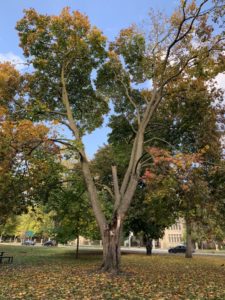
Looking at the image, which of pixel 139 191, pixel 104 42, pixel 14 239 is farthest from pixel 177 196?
pixel 14 239

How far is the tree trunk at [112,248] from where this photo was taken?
44.9 ft

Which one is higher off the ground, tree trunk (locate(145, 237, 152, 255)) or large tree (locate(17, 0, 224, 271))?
large tree (locate(17, 0, 224, 271))

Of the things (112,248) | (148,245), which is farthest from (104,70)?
(148,245)

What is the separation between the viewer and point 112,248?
13898mm

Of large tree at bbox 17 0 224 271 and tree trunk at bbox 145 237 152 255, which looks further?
tree trunk at bbox 145 237 152 255

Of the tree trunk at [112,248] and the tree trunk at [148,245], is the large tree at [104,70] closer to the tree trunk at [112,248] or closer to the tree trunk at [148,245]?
the tree trunk at [112,248]

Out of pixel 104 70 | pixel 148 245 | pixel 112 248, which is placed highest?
pixel 104 70

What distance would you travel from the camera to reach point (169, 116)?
844 inches

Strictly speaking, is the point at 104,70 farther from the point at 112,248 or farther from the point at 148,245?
the point at 148,245

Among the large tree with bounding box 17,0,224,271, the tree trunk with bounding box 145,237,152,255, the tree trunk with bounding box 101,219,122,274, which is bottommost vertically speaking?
the tree trunk with bounding box 101,219,122,274

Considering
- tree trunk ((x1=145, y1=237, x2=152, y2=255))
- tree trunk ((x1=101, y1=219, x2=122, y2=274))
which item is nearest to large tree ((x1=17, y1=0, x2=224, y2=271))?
tree trunk ((x1=101, y1=219, x2=122, y2=274))

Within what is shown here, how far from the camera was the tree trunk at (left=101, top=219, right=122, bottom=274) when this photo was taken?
13688mm

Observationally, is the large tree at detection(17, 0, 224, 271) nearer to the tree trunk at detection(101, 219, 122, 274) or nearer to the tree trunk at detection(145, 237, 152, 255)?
the tree trunk at detection(101, 219, 122, 274)

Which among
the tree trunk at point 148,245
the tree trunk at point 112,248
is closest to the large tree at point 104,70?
the tree trunk at point 112,248
